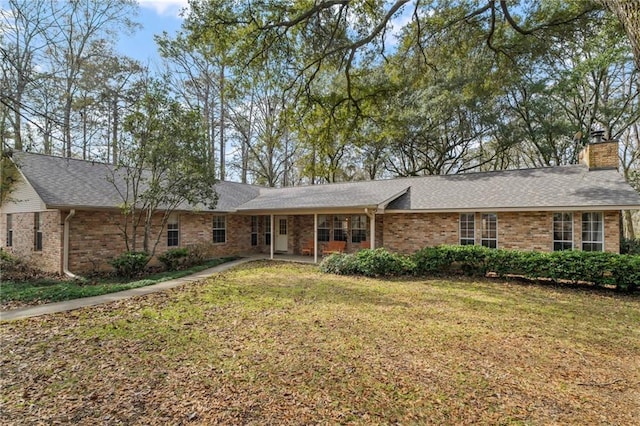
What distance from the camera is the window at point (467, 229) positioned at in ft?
41.8

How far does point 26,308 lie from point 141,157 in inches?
223

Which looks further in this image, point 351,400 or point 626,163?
point 626,163

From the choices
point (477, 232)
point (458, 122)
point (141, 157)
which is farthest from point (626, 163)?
point (141, 157)

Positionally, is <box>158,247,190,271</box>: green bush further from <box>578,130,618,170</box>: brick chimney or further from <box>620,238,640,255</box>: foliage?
<box>620,238,640,255</box>: foliage

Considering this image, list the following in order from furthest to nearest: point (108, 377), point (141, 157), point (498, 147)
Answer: point (498, 147), point (141, 157), point (108, 377)

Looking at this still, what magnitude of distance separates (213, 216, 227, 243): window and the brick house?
0.16 feet

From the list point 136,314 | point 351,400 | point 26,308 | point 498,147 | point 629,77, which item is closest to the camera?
point 351,400

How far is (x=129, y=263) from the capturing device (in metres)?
11.3

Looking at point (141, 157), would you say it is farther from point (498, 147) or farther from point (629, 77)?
point (629, 77)

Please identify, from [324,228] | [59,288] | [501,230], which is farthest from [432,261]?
[59,288]

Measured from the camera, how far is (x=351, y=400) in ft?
12.0

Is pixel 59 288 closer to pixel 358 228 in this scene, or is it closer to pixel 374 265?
pixel 374 265

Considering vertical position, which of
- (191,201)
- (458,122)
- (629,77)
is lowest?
(191,201)

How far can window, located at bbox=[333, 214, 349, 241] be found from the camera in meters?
16.0
